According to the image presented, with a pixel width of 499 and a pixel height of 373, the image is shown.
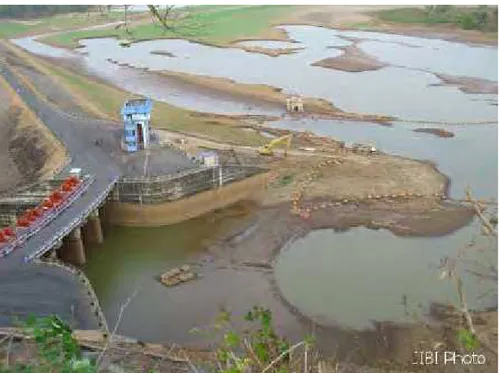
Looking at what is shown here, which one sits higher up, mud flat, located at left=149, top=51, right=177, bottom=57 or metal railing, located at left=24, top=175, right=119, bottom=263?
mud flat, located at left=149, top=51, right=177, bottom=57

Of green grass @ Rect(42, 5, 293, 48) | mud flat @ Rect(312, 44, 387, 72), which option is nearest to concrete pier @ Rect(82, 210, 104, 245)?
mud flat @ Rect(312, 44, 387, 72)

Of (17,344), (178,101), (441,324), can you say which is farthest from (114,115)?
(17,344)

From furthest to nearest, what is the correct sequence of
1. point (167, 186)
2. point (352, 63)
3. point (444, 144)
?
1. point (352, 63)
2. point (444, 144)
3. point (167, 186)

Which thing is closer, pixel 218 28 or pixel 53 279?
pixel 53 279

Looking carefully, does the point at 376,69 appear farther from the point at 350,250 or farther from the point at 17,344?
the point at 17,344

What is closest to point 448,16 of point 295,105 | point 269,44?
point 269,44

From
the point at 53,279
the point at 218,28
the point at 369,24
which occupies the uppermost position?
the point at 369,24

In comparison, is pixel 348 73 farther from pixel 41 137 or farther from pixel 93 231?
pixel 93 231

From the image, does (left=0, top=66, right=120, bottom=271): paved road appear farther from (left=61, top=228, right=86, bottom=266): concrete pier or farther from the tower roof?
the tower roof
